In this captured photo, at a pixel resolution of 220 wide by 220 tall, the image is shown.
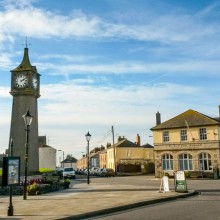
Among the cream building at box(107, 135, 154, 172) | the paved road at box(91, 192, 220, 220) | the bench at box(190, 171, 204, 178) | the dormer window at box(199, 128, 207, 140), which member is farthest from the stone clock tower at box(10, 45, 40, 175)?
the cream building at box(107, 135, 154, 172)

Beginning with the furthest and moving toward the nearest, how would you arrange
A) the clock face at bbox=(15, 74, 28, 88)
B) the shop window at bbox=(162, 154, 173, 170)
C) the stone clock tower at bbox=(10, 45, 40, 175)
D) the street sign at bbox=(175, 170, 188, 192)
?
the shop window at bbox=(162, 154, 173, 170)
the clock face at bbox=(15, 74, 28, 88)
the stone clock tower at bbox=(10, 45, 40, 175)
the street sign at bbox=(175, 170, 188, 192)

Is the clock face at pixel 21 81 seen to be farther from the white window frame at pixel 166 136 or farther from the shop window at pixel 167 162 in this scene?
the shop window at pixel 167 162

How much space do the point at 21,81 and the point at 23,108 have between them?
7.83 ft

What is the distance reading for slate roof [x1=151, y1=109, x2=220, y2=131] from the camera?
4469 centimetres

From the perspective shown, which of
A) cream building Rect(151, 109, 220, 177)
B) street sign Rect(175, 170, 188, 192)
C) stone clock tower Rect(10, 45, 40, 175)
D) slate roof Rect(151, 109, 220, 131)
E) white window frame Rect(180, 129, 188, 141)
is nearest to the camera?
street sign Rect(175, 170, 188, 192)

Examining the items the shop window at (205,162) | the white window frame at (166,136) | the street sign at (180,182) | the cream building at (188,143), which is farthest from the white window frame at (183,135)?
the street sign at (180,182)

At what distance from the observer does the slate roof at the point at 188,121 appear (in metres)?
44.7

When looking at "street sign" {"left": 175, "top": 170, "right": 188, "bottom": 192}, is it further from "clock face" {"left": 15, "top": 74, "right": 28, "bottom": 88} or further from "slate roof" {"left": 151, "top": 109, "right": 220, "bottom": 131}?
"slate roof" {"left": 151, "top": 109, "right": 220, "bottom": 131}

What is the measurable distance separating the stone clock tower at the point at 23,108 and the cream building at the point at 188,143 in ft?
77.6

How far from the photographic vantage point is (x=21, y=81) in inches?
1084

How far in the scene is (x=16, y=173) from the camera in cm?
1354

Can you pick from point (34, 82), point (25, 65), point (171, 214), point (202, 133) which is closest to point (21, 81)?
point (34, 82)

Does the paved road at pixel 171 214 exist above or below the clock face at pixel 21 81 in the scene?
below

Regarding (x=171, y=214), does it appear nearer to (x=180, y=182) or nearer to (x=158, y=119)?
(x=180, y=182)
